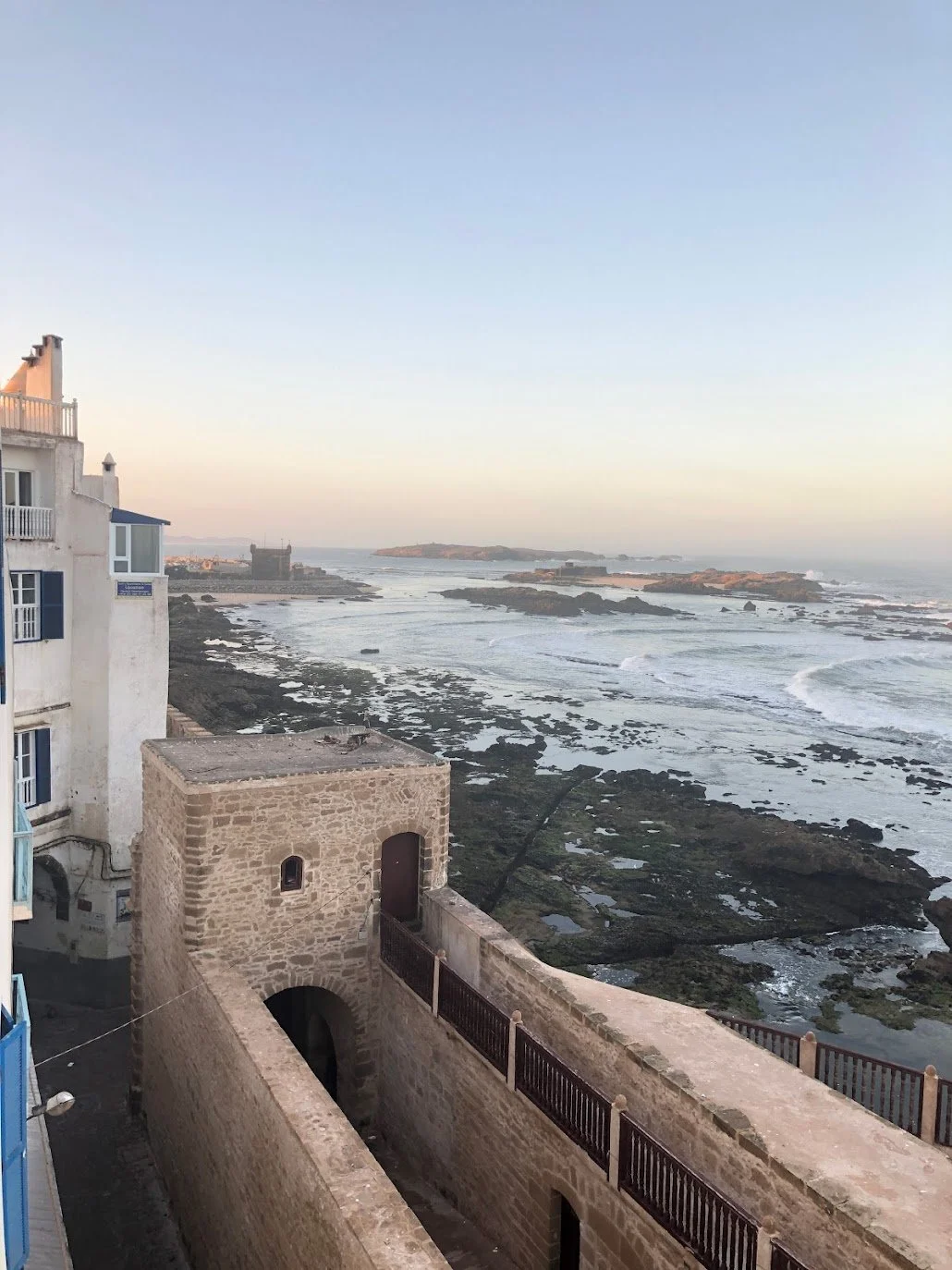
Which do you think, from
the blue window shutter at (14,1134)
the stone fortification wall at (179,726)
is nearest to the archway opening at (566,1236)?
the blue window shutter at (14,1134)

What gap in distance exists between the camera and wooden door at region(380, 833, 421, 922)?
1337 cm

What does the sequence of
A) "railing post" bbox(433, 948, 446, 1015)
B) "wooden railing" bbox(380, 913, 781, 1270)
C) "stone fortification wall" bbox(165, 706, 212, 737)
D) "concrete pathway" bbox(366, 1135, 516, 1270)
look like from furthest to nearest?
"stone fortification wall" bbox(165, 706, 212, 737) → "railing post" bbox(433, 948, 446, 1015) → "concrete pathway" bbox(366, 1135, 516, 1270) → "wooden railing" bbox(380, 913, 781, 1270)

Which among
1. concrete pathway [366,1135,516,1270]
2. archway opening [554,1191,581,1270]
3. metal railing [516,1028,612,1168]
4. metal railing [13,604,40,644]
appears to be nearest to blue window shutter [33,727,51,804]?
metal railing [13,604,40,644]

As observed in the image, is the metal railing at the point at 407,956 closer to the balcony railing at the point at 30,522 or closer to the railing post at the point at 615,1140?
the railing post at the point at 615,1140

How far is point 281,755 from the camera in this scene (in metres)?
13.5

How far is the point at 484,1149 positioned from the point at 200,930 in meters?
4.33

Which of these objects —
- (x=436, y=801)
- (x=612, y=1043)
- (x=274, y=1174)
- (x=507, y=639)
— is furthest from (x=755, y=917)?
(x=507, y=639)

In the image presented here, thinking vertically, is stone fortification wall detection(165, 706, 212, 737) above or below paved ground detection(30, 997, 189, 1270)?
above

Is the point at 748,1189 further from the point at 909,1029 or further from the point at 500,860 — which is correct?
the point at 500,860

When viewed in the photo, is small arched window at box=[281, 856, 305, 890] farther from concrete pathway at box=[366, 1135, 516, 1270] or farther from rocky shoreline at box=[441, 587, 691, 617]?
rocky shoreline at box=[441, 587, 691, 617]

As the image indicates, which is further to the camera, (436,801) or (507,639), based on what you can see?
(507,639)

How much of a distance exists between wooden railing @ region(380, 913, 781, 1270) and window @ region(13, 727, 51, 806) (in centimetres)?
800

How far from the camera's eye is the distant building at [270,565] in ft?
545

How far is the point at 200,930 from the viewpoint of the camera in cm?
1182
